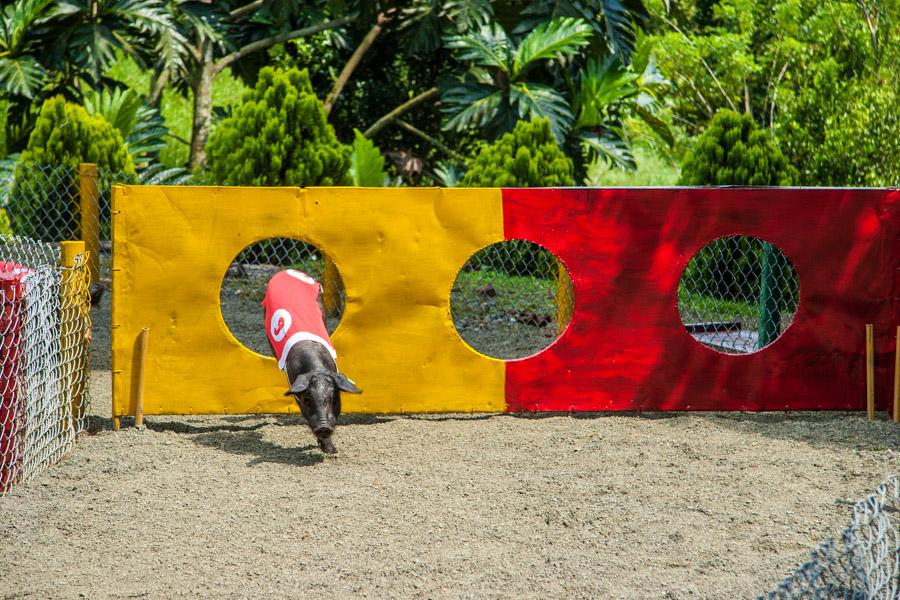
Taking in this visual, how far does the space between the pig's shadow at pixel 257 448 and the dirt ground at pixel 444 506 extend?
0.07 ft

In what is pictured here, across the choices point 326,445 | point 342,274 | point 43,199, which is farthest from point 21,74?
point 326,445

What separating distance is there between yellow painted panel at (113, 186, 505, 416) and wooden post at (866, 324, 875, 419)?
231 centimetres

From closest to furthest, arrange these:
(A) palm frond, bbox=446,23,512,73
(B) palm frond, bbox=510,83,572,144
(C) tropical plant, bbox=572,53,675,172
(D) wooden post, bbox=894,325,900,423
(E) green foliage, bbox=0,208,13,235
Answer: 1. (D) wooden post, bbox=894,325,900,423
2. (E) green foliage, bbox=0,208,13,235
3. (B) palm frond, bbox=510,83,572,144
4. (A) palm frond, bbox=446,23,512,73
5. (C) tropical plant, bbox=572,53,675,172

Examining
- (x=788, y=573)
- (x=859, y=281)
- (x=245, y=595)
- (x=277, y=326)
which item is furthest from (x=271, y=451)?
(x=859, y=281)

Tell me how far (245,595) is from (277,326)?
7.84 feet

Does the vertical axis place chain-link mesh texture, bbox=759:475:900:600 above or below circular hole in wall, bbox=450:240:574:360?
below

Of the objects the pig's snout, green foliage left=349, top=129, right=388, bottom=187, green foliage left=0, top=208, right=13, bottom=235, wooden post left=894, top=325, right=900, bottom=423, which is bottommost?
the pig's snout

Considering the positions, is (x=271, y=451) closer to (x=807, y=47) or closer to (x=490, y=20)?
(x=490, y=20)

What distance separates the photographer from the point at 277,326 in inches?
244

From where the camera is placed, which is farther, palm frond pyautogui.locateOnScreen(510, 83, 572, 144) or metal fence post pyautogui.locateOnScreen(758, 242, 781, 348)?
palm frond pyautogui.locateOnScreen(510, 83, 572, 144)

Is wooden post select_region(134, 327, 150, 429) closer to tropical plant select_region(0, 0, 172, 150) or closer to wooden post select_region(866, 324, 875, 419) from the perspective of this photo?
wooden post select_region(866, 324, 875, 419)

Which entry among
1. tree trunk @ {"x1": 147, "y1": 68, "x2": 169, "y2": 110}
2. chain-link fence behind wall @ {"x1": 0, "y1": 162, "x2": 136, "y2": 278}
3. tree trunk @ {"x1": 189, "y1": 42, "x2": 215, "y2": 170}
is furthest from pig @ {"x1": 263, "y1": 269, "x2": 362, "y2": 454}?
tree trunk @ {"x1": 147, "y1": 68, "x2": 169, "y2": 110}

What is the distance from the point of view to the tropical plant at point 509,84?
39.0ft

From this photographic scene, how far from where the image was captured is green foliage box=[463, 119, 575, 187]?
10.8m
